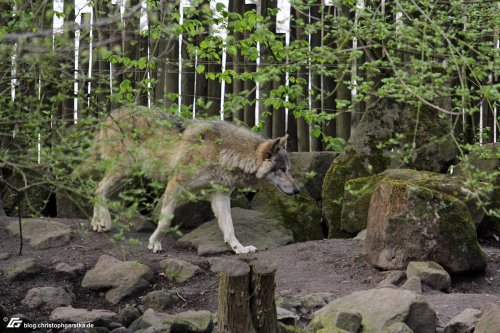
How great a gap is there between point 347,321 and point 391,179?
136 inches

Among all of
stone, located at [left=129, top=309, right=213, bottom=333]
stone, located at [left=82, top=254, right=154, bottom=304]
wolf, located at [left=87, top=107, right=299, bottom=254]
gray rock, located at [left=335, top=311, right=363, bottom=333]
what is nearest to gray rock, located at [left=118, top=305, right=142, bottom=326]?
stone, located at [left=129, top=309, right=213, bottom=333]

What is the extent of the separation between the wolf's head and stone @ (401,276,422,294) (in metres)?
2.82

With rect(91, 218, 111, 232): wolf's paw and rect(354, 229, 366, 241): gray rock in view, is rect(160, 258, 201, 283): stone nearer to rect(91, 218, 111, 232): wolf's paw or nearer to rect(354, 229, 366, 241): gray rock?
rect(91, 218, 111, 232): wolf's paw

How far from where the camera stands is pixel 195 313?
678cm

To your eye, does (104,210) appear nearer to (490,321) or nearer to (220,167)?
(220,167)

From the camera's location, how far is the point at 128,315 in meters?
7.26

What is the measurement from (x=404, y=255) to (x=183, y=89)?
202 inches

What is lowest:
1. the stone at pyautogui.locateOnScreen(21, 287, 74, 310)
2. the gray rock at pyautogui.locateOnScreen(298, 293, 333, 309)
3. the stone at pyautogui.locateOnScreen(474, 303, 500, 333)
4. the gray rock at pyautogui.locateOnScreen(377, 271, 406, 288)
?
the stone at pyautogui.locateOnScreen(21, 287, 74, 310)

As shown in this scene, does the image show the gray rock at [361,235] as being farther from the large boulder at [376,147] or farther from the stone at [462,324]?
the stone at [462,324]

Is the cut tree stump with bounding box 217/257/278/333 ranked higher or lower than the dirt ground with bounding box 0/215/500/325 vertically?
higher

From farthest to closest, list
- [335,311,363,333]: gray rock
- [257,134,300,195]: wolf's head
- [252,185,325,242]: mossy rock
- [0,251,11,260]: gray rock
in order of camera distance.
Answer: [252,185,325,242]: mossy rock, [257,134,300,195]: wolf's head, [0,251,11,260]: gray rock, [335,311,363,333]: gray rock

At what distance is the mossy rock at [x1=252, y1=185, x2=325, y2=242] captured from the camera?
11016mm

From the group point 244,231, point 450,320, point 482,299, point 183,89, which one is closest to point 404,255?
point 482,299

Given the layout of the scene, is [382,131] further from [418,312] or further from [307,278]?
[418,312]
